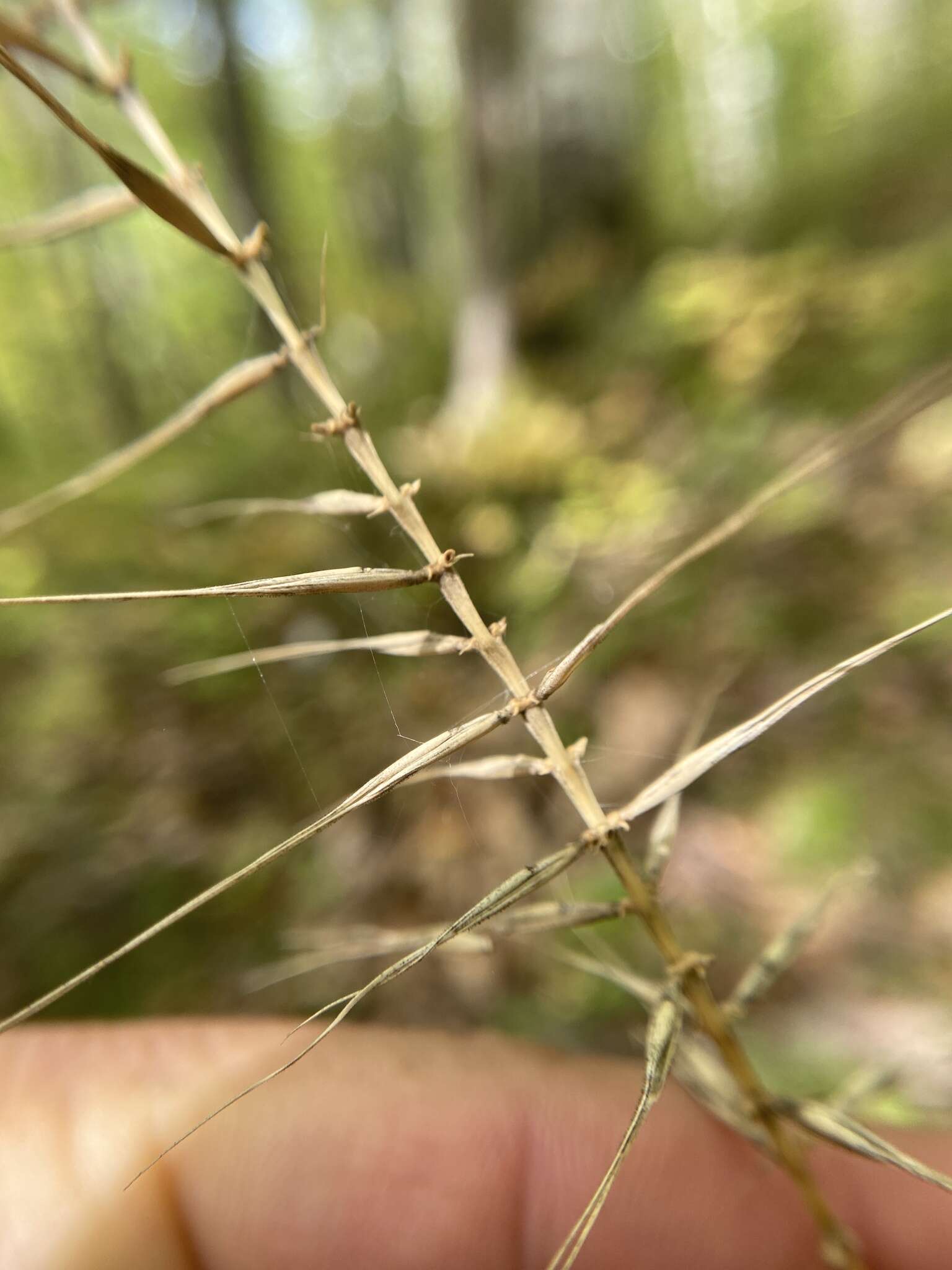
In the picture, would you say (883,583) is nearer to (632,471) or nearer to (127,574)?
(632,471)

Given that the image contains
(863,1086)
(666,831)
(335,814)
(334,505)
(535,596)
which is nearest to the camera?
(335,814)

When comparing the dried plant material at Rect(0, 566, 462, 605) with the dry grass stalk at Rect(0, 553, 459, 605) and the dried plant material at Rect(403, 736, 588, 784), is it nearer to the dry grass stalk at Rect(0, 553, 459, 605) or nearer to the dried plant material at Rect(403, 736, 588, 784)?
the dry grass stalk at Rect(0, 553, 459, 605)

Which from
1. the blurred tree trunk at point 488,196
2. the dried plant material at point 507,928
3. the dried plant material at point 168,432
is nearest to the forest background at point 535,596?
the blurred tree trunk at point 488,196

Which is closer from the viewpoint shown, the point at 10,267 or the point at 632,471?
the point at 632,471

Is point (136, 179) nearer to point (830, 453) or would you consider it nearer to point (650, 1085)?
point (830, 453)

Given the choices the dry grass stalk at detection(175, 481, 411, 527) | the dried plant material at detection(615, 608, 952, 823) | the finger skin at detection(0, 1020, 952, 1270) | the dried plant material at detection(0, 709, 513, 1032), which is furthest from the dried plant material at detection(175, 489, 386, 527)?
the finger skin at detection(0, 1020, 952, 1270)

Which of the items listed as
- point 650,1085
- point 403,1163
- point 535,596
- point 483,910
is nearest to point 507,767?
point 483,910

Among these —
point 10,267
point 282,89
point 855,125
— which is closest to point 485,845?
point 10,267

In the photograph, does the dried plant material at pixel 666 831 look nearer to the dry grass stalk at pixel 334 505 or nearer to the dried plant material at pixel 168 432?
the dry grass stalk at pixel 334 505
